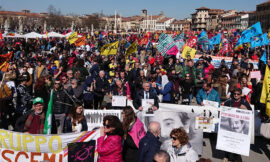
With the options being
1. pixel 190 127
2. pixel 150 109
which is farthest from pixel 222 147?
pixel 150 109

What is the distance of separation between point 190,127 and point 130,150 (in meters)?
2.37

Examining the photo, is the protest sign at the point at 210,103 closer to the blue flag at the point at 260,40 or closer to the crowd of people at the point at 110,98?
the crowd of people at the point at 110,98

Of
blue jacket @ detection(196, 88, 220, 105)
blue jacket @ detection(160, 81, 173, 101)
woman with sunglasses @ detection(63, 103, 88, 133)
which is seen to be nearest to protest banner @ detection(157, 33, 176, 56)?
blue jacket @ detection(160, 81, 173, 101)

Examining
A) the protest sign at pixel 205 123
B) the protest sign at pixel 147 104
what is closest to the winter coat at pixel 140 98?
the protest sign at pixel 147 104

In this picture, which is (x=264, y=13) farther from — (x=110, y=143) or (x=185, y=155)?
(x=110, y=143)

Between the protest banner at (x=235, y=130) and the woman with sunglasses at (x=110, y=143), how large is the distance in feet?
7.96

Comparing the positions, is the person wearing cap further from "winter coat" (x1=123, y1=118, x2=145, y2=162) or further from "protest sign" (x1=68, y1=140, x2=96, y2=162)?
"winter coat" (x1=123, y1=118, x2=145, y2=162)

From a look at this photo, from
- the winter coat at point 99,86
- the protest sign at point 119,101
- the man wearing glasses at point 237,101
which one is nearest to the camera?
the man wearing glasses at point 237,101

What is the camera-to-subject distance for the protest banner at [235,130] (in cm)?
554

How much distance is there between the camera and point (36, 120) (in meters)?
5.13

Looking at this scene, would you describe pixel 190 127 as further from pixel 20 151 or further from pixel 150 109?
pixel 20 151

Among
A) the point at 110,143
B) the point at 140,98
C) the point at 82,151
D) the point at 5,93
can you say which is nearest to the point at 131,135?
the point at 110,143

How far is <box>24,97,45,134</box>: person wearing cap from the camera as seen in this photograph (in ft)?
16.7

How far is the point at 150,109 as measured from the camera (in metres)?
6.98
